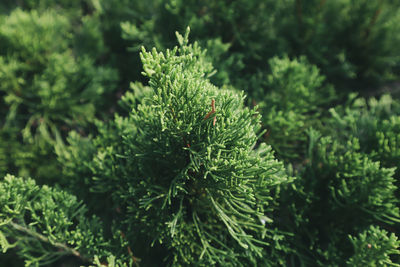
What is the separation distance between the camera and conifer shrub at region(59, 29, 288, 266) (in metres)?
1.07

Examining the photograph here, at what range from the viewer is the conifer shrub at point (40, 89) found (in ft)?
6.45

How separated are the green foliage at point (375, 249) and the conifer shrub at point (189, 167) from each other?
330 mm

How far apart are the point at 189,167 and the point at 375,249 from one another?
2.78ft

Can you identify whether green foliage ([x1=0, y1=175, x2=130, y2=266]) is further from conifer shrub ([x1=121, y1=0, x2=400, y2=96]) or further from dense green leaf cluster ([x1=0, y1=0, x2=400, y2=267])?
conifer shrub ([x1=121, y1=0, x2=400, y2=96])

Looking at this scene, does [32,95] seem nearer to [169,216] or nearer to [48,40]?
[48,40]

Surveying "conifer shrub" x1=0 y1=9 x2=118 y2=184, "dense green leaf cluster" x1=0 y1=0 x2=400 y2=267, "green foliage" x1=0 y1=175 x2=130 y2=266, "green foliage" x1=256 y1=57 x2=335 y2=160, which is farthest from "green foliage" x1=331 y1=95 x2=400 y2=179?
"conifer shrub" x1=0 y1=9 x2=118 y2=184

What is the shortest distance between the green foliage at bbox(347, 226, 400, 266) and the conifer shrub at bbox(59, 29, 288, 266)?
33 cm

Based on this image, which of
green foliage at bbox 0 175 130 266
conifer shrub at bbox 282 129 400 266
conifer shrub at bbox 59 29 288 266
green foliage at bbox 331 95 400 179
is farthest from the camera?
green foliage at bbox 331 95 400 179

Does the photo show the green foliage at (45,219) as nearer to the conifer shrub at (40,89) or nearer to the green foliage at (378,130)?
the conifer shrub at (40,89)

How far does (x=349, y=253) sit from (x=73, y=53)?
2.35 meters

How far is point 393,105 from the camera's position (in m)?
1.79

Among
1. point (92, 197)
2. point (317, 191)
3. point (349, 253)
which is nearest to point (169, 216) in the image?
point (92, 197)

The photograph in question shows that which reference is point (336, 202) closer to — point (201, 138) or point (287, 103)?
point (287, 103)

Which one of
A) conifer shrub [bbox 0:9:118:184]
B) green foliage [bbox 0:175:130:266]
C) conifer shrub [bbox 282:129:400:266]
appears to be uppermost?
conifer shrub [bbox 0:9:118:184]
